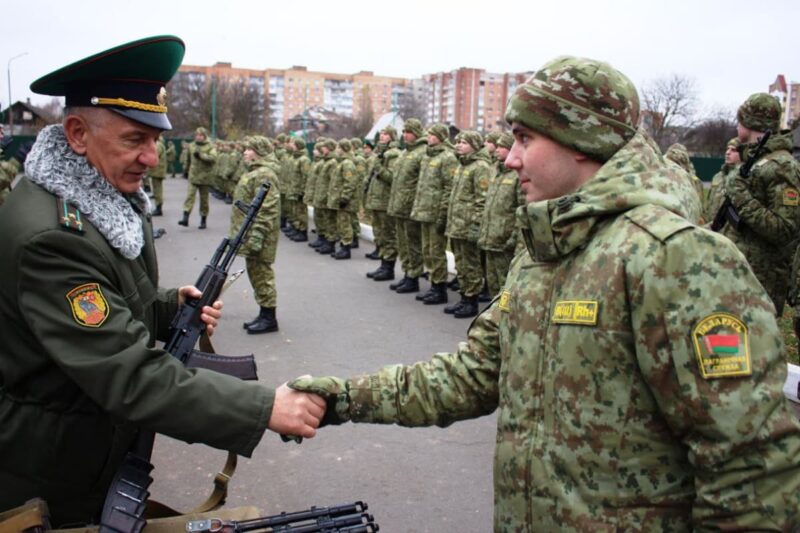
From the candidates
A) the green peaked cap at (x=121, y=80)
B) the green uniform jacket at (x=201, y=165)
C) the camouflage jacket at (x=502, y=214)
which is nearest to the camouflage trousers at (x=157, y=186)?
the green uniform jacket at (x=201, y=165)

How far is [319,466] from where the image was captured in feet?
15.0

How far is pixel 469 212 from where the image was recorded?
9273 millimetres

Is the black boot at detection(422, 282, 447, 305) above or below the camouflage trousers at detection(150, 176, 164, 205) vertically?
below

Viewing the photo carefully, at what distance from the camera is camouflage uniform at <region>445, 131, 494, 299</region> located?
9219mm

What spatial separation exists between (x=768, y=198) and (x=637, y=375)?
5662 mm

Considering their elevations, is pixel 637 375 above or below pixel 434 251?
above

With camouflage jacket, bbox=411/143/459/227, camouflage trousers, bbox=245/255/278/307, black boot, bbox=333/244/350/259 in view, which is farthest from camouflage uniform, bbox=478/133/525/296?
black boot, bbox=333/244/350/259

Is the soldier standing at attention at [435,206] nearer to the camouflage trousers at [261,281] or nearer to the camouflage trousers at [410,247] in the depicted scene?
the camouflage trousers at [410,247]

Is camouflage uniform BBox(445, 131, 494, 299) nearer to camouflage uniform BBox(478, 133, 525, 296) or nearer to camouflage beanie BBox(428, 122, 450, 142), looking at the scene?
camouflage uniform BBox(478, 133, 525, 296)

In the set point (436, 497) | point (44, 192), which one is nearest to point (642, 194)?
point (44, 192)

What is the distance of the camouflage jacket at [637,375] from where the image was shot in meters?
1.54

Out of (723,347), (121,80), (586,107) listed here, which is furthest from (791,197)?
(121,80)

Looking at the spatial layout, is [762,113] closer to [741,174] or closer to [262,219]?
[741,174]

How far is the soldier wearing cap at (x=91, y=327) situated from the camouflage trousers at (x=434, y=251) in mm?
7586
